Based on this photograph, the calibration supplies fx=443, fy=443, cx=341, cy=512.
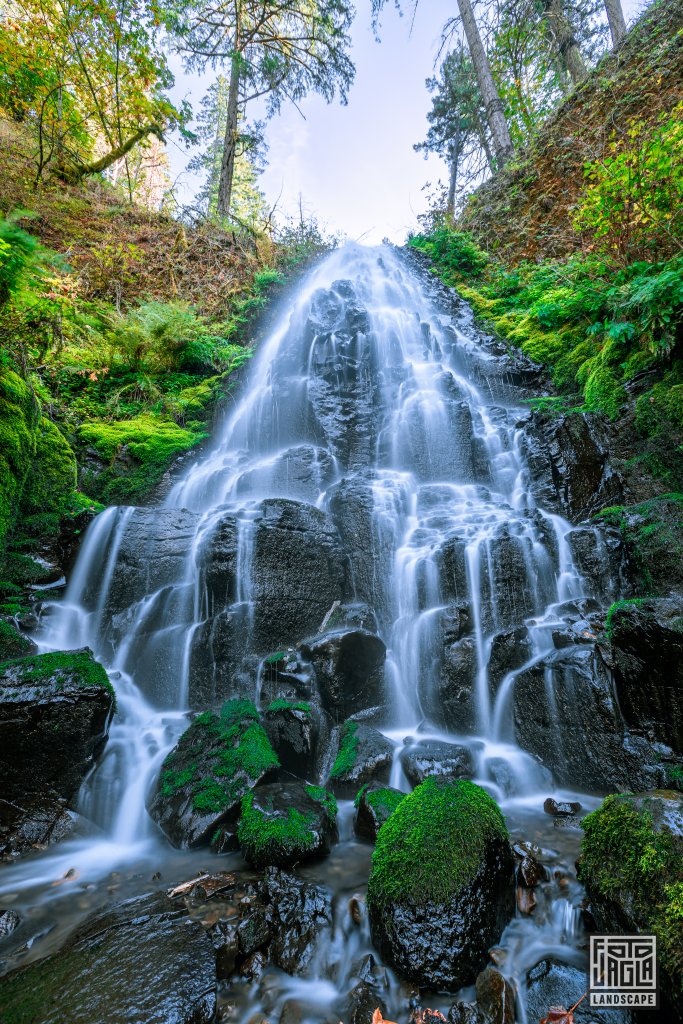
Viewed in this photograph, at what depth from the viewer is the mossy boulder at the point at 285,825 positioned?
3352 millimetres

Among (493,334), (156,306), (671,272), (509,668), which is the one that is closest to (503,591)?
(509,668)

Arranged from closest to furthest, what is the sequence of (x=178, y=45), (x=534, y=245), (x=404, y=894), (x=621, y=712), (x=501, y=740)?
(x=404, y=894), (x=621, y=712), (x=501, y=740), (x=534, y=245), (x=178, y=45)

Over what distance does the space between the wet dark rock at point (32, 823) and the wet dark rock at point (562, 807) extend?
4.27 m

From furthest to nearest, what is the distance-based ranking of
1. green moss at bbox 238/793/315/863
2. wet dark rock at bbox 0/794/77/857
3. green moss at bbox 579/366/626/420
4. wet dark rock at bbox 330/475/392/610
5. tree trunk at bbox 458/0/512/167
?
1. tree trunk at bbox 458/0/512/167
2. green moss at bbox 579/366/626/420
3. wet dark rock at bbox 330/475/392/610
4. wet dark rock at bbox 0/794/77/857
5. green moss at bbox 238/793/315/863

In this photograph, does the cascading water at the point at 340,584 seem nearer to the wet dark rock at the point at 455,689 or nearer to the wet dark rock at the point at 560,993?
the wet dark rock at the point at 455,689

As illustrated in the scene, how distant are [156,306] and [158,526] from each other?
7370 millimetres

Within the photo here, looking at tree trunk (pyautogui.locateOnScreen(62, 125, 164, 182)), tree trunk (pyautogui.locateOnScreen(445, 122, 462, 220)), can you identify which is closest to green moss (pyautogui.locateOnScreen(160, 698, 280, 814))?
tree trunk (pyautogui.locateOnScreen(62, 125, 164, 182))

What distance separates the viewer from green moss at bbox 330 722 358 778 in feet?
15.0

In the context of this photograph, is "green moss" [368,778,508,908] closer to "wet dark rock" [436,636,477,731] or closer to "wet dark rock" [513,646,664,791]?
"wet dark rock" [513,646,664,791]

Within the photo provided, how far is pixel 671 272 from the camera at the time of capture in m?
6.32

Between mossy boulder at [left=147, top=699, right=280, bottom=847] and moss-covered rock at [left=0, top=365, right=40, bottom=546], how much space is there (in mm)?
4275

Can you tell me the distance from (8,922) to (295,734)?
8.31ft

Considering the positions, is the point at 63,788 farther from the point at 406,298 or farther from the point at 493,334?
the point at 406,298

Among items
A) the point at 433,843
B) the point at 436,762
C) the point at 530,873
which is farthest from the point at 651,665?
the point at 433,843
